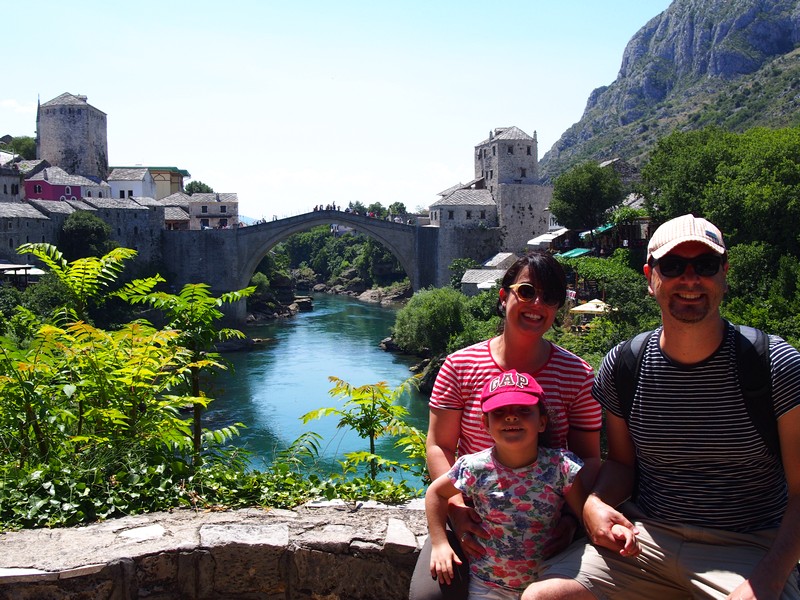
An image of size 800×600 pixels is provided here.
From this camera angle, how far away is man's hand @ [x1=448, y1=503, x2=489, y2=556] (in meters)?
2.41

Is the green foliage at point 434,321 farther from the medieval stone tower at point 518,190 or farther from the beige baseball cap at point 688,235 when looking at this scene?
the beige baseball cap at point 688,235

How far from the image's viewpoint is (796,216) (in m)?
18.2

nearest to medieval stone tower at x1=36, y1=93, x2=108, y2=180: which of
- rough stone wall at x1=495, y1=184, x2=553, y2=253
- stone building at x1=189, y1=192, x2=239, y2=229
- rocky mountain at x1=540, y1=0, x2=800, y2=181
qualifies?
stone building at x1=189, y1=192, x2=239, y2=229

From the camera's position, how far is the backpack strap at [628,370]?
7.95ft

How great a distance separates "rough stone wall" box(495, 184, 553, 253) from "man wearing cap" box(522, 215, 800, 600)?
31.4m

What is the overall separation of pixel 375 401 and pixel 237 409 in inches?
586

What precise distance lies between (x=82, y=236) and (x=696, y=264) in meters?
30.9

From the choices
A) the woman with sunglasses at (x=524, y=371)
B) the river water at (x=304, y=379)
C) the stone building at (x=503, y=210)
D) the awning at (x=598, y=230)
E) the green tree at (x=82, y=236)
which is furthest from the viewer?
the stone building at (x=503, y=210)

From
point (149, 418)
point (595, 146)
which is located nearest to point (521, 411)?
point (149, 418)

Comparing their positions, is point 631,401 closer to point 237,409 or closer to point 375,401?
point 375,401

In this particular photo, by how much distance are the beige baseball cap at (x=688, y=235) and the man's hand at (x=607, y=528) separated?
0.71 m

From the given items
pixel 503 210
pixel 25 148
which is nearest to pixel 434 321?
pixel 503 210

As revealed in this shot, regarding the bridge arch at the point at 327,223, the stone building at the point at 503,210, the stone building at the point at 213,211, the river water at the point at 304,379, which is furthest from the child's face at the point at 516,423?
the stone building at the point at 213,211

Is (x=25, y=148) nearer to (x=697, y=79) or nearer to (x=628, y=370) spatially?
(x=628, y=370)
